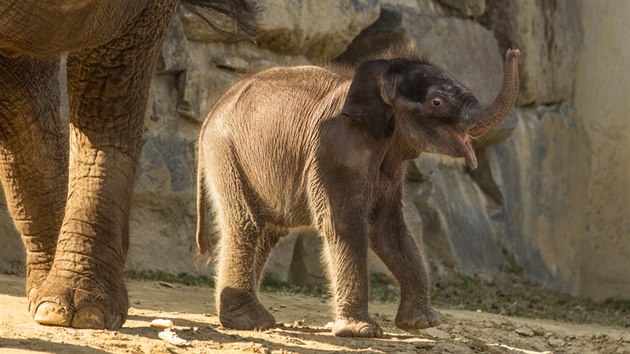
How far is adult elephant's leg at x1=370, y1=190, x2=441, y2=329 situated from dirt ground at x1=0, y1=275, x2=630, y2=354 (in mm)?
114

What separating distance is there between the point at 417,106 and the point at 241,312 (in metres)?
1.12

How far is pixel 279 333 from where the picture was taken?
5.88 metres

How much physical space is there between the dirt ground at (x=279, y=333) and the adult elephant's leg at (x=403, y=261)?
0.11 metres

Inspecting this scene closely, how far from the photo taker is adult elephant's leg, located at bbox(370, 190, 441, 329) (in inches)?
238

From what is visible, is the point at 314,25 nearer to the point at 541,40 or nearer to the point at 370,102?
the point at 541,40

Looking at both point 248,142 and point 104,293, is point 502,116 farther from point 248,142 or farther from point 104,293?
point 104,293

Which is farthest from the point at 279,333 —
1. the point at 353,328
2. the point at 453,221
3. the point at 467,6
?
the point at 467,6

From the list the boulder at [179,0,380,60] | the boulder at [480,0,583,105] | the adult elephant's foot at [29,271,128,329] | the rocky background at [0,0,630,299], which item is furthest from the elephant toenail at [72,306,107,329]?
the boulder at [480,0,583,105]

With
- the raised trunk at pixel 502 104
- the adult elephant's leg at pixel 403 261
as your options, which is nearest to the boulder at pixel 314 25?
the adult elephant's leg at pixel 403 261

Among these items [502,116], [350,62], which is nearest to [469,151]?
A: [502,116]

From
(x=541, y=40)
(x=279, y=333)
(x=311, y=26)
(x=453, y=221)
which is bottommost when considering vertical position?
(x=279, y=333)

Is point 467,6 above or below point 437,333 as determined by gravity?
above

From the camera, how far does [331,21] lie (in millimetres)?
8766

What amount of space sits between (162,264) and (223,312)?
2144 millimetres
